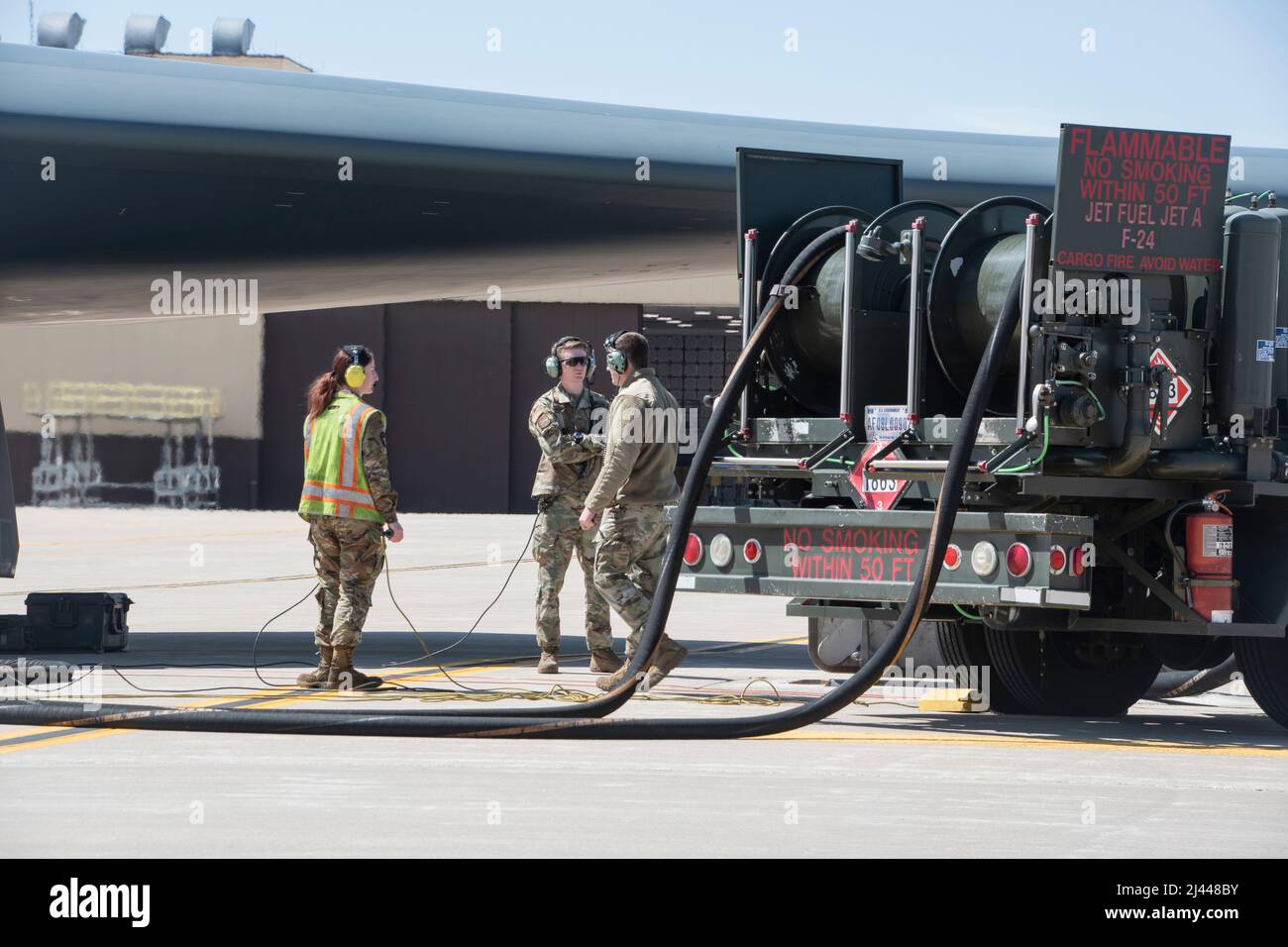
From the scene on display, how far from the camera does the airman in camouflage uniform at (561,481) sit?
12.2 meters

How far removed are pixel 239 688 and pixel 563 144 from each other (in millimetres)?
5248

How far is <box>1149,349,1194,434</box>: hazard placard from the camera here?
882cm

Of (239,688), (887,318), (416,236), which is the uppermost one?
(416,236)

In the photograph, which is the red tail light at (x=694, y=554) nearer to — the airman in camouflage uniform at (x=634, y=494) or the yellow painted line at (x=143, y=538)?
the airman in camouflage uniform at (x=634, y=494)

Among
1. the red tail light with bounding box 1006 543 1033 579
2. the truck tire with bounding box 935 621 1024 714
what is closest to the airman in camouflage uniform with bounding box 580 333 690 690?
the truck tire with bounding box 935 621 1024 714

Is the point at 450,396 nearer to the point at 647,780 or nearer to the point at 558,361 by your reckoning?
the point at 558,361

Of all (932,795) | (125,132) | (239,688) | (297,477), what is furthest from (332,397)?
(297,477)

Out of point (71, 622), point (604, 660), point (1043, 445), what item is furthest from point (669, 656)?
point (71, 622)

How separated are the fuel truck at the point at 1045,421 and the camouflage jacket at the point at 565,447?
229 cm

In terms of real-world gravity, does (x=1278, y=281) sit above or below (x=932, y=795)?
above

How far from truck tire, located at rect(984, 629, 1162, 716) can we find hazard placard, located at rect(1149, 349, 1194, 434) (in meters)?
1.55

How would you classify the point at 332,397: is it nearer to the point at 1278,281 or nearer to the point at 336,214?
the point at 336,214

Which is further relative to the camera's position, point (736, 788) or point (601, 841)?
point (736, 788)

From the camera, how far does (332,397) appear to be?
11305 millimetres
